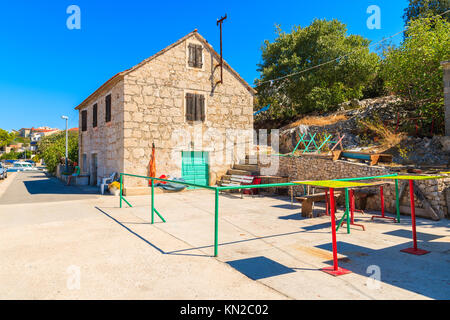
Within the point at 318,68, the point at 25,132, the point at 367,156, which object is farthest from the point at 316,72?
the point at 25,132

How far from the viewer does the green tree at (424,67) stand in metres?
11.4

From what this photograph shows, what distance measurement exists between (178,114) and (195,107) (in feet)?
3.01

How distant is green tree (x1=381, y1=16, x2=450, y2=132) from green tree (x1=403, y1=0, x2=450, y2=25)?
14591 mm

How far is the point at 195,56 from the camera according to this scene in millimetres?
13438

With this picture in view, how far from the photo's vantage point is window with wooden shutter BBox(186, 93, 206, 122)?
13185 mm

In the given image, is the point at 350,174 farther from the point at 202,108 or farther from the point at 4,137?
the point at 4,137

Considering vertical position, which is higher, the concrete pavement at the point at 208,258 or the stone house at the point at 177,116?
the stone house at the point at 177,116

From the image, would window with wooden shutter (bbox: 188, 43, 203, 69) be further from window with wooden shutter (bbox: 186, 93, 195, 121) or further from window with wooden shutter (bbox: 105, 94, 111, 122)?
window with wooden shutter (bbox: 105, 94, 111, 122)

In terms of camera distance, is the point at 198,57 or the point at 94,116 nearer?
the point at 198,57

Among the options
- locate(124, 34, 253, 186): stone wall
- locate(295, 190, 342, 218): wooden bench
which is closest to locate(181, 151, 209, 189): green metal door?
locate(124, 34, 253, 186): stone wall

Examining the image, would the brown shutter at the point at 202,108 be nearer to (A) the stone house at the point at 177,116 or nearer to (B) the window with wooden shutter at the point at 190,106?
(A) the stone house at the point at 177,116

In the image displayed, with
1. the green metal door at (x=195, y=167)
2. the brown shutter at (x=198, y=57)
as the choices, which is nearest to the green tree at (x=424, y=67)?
the brown shutter at (x=198, y=57)

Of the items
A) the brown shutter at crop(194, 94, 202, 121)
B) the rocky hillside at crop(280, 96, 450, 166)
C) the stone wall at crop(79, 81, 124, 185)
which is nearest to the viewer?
the rocky hillside at crop(280, 96, 450, 166)

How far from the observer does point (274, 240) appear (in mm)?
5496
